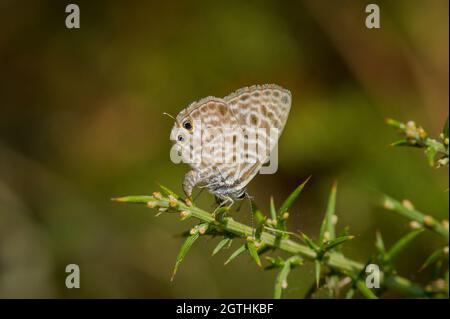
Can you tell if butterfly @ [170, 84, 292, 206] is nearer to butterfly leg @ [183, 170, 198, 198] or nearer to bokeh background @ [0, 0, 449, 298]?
butterfly leg @ [183, 170, 198, 198]

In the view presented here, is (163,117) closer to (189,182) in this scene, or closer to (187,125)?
(187,125)

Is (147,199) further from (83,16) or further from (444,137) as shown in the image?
(83,16)

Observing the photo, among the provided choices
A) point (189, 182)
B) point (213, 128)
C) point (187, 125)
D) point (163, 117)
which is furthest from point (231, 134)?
point (163, 117)

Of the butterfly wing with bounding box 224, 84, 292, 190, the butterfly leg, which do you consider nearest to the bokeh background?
the butterfly wing with bounding box 224, 84, 292, 190

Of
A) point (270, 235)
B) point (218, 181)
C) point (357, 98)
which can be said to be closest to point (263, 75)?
point (357, 98)

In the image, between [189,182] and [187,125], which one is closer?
[189,182]
